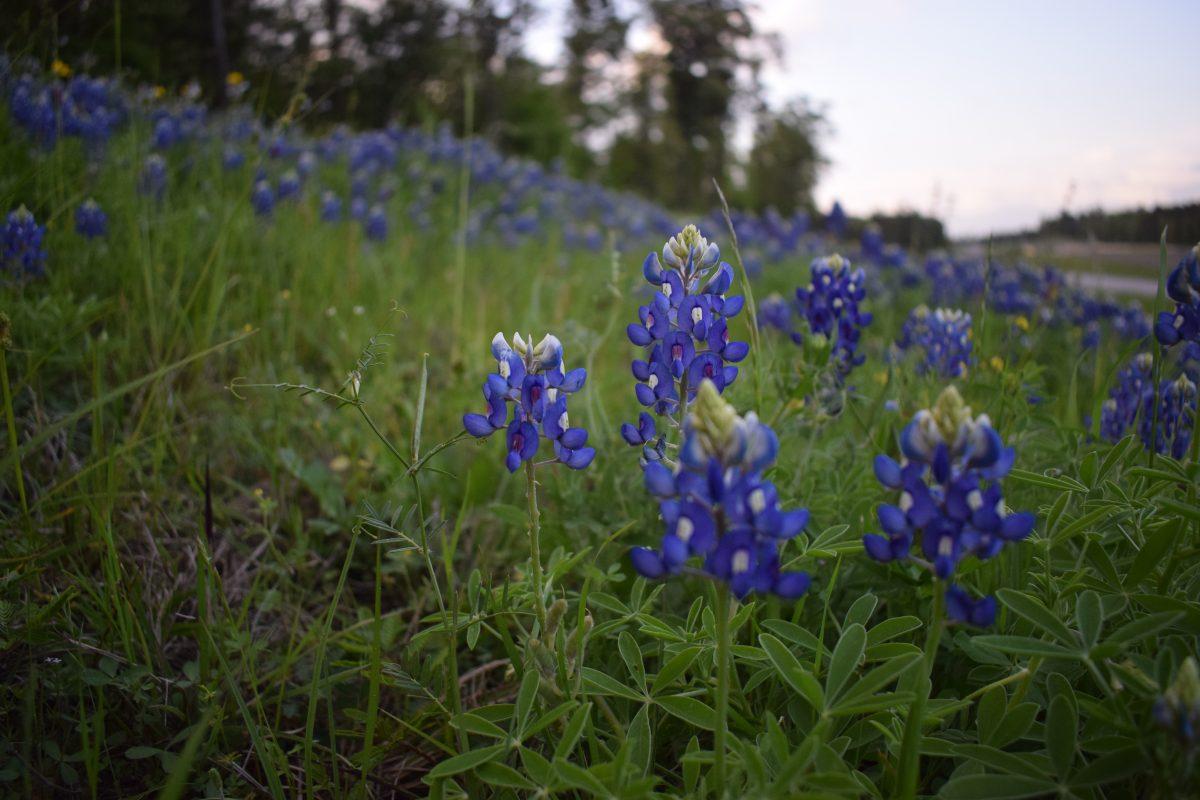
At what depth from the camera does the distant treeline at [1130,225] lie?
328cm

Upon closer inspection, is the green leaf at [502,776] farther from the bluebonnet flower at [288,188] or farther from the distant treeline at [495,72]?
the bluebonnet flower at [288,188]

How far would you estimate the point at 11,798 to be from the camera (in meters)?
1.39

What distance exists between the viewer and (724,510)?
3.47 feet

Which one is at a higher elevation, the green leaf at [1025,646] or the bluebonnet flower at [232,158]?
the bluebonnet flower at [232,158]

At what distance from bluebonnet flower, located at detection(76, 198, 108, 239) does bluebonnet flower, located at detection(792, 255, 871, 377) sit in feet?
10.0

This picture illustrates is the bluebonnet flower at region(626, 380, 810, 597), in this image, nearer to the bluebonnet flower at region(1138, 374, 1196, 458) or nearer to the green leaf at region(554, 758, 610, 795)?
the green leaf at region(554, 758, 610, 795)

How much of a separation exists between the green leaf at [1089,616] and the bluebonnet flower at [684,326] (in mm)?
739

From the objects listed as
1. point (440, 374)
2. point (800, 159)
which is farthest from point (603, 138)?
point (440, 374)

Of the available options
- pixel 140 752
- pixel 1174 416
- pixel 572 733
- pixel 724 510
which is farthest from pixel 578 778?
pixel 1174 416

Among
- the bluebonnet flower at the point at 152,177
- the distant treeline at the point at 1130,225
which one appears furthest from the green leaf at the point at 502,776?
the bluebonnet flower at the point at 152,177

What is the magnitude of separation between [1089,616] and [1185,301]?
34.3 inches

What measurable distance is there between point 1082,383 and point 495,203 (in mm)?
6334

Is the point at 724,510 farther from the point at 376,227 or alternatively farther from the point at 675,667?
the point at 376,227

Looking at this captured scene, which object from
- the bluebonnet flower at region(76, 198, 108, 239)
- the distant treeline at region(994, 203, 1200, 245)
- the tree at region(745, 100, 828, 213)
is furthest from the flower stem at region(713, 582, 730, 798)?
the tree at region(745, 100, 828, 213)
